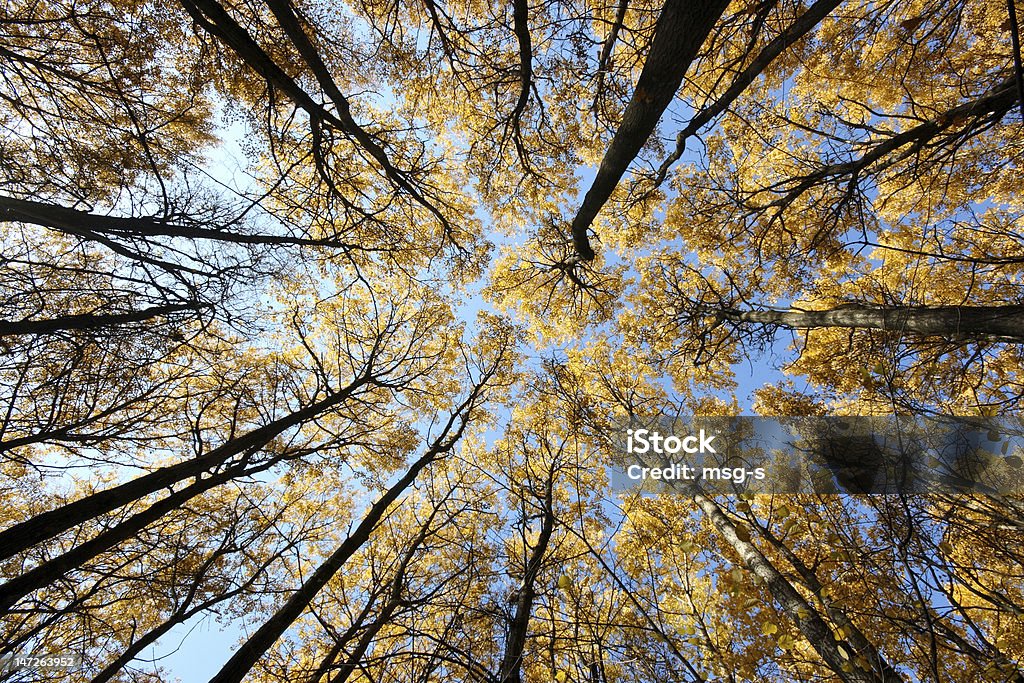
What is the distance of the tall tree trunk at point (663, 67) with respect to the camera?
282 centimetres

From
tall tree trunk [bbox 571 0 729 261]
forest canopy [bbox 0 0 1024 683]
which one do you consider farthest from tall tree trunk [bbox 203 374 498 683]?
tall tree trunk [bbox 571 0 729 261]

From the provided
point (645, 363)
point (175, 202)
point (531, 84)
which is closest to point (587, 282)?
point (645, 363)

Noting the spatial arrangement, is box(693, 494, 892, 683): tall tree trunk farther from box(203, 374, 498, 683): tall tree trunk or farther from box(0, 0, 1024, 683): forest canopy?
box(203, 374, 498, 683): tall tree trunk

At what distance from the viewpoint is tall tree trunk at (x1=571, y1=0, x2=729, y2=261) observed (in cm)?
282

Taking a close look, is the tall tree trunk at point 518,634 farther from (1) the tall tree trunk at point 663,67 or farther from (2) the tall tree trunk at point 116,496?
(1) the tall tree trunk at point 663,67

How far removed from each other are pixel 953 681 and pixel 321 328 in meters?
10.5

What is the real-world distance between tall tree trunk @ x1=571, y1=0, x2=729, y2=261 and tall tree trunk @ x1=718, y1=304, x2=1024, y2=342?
265 cm

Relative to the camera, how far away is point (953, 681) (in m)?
4.00

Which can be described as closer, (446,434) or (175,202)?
(175,202)

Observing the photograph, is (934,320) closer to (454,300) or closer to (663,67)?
(663,67)

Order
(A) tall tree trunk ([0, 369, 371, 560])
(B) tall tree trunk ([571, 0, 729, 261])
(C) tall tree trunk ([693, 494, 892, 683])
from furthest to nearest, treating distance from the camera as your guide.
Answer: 1. (C) tall tree trunk ([693, 494, 892, 683])
2. (A) tall tree trunk ([0, 369, 371, 560])
3. (B) tall tree trunk ([571, 0, 729, 261])

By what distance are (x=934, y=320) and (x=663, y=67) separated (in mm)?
4105

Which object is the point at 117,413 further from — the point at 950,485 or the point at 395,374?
the point at 950,485

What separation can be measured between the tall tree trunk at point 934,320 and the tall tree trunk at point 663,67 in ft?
8.69
